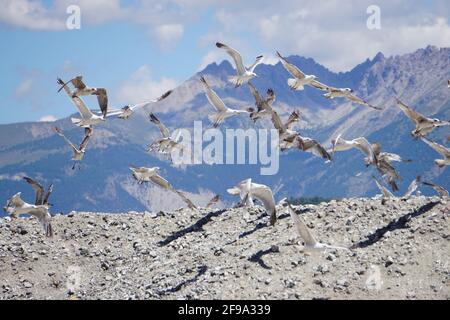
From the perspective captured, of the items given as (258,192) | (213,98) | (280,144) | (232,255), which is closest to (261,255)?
(232,255)

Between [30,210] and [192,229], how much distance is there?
536 centimetres

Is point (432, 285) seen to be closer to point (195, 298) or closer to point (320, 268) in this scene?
point (320, 268)

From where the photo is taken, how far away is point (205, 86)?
98.7 feet

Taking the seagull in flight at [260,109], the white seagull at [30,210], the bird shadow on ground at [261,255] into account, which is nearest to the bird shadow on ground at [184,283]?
the bird shadow on ground at [261,255]

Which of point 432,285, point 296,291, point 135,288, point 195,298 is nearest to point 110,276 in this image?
point 135,288

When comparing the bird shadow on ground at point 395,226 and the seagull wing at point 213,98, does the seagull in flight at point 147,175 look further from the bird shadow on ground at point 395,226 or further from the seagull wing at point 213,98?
the bird shadow on ground at point 395,226

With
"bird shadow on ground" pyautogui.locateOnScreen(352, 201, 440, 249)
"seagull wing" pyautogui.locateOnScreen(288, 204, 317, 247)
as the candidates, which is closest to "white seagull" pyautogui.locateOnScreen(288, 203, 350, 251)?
"seagull wing" pyautogui.locateOnScreen(288, 204, 317, 247)

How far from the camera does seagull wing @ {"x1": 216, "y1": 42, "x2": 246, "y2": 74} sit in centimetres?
2988

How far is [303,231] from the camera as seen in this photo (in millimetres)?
22109

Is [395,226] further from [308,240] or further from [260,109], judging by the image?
[260,109]

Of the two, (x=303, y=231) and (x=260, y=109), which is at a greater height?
(x=260, y=109)

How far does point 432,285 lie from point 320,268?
3.04 metres

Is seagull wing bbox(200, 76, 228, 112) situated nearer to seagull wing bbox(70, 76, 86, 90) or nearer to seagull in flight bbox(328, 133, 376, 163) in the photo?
seagull wing bbox(70, 76, 86, 90)

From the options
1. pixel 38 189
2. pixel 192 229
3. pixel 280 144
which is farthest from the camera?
pixel 280 144
